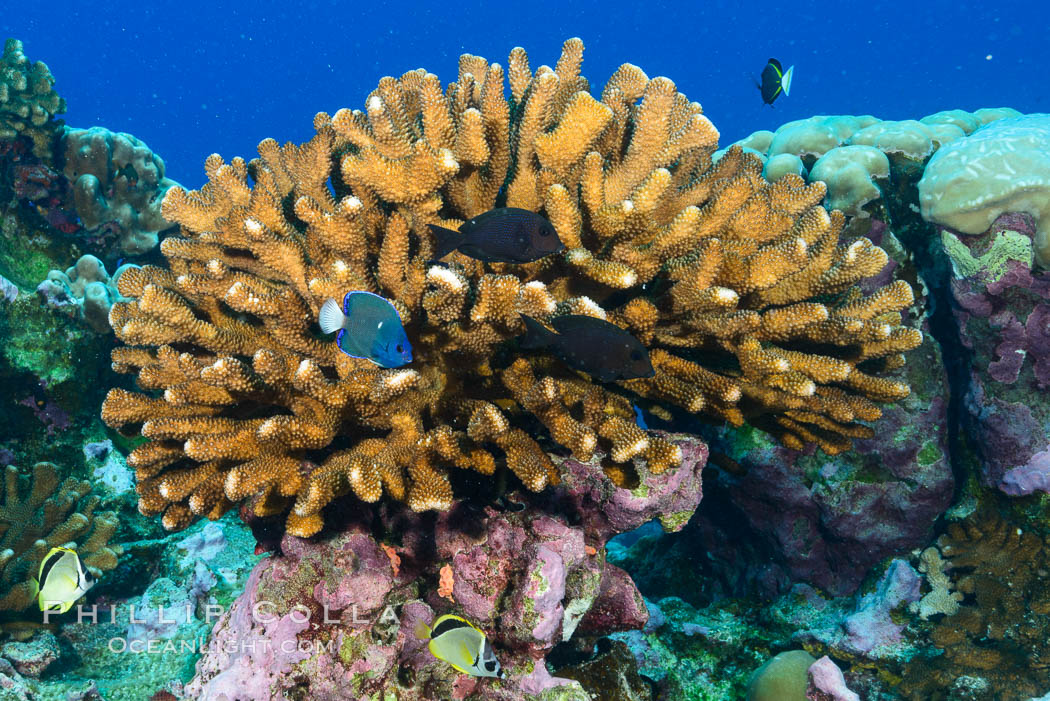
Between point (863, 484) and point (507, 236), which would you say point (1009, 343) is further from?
point (507, 236)

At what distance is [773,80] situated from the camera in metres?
6.41

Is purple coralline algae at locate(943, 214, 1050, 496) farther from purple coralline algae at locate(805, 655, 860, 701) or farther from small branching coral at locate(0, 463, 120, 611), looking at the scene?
small branching coral at locate(0, 463, 120, 611)

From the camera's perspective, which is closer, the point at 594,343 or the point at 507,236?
the point at 594,343

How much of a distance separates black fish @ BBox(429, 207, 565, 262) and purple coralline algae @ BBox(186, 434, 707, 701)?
116cm

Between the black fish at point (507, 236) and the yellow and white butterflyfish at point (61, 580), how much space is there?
127 inches

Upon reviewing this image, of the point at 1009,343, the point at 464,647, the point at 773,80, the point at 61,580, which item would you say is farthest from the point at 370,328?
the point at 773,80

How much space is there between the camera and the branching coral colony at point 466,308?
245 centimetres

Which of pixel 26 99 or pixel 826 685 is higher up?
pixel 26 99

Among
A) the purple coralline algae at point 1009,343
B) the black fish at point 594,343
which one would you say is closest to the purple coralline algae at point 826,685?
the purple coralline algae at point 1009,343

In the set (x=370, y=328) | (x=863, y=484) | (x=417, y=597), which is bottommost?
(x=417, y=597)

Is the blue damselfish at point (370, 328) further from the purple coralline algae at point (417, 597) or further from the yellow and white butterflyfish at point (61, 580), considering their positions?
the yellow and white butterflyfish at point (61, 580)

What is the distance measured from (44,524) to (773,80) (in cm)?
838

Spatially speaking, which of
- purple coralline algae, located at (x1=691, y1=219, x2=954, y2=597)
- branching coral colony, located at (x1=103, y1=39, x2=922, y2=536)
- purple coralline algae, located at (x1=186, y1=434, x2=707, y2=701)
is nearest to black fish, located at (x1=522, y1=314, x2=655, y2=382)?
branching coral colony, located at (x1=103, y1=39, x2=922, y2=536)

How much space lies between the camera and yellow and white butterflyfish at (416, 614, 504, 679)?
7.88 ft
